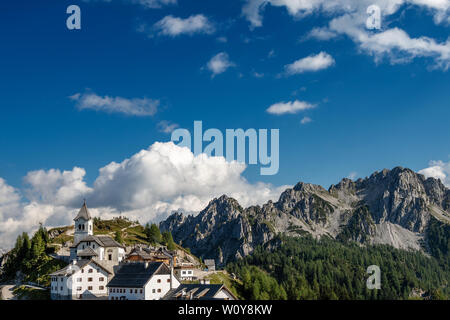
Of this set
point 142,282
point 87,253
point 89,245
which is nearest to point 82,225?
point 89,245

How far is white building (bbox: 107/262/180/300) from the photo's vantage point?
10694cm

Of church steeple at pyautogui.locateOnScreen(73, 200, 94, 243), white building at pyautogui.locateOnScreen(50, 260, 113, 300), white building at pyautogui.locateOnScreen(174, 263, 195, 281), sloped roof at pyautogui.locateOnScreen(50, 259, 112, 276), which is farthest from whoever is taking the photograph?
church steeple at pyautogui.locateOnScreen(73, 200, 94, 243)

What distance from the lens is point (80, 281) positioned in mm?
110875

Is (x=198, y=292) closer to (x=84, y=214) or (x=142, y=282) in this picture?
(x=142, y=282)

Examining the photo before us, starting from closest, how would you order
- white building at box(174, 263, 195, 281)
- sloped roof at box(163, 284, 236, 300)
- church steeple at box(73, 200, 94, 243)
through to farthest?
sloped roof at box(163, 284, 236, 300) < white building at box(174, 263, 195, 281) < church steeple at box(73, 200, 94, 243)

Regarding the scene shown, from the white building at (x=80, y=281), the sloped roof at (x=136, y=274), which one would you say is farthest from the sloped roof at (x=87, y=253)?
the sloped roof at (x=136, y=274)

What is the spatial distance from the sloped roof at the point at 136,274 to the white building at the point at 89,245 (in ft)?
30.8

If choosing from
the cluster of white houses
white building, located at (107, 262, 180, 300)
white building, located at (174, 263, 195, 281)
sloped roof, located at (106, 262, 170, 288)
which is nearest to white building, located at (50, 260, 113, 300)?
the cluster of white houses

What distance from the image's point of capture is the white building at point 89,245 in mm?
123938

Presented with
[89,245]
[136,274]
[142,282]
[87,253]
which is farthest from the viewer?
[89,245]

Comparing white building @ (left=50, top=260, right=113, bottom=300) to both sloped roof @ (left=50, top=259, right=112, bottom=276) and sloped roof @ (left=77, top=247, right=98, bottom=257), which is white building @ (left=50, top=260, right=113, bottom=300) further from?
sloped roof @ (left=77, top=247, right=98, bottom=257)

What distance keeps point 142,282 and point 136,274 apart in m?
4.91

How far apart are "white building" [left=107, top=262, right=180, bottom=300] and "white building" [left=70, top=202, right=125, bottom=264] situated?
37.0 ft

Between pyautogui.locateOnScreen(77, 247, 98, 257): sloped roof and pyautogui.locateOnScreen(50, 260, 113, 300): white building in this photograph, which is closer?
pyautogui.locateOnScreen(50, 260, 113, 300): white building
